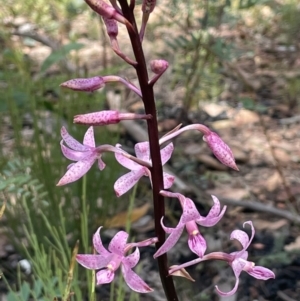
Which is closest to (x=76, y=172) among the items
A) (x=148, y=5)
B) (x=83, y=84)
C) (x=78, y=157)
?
(x=78, y=157)

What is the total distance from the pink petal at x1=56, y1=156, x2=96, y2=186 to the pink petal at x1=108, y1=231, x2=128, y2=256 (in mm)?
116

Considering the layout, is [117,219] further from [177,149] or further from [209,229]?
[177,149]

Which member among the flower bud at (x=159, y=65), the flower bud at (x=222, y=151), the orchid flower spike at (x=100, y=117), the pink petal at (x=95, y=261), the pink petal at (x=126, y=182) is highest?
the flower bud at (x=159, y=65)

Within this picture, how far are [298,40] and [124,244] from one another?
3335 mm

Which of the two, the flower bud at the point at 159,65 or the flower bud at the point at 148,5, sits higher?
the flower bud at the point at 148,5

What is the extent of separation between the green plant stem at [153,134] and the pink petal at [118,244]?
0.20 feet

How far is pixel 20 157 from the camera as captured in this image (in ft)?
6.72

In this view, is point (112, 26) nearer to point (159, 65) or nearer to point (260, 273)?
point (159, 65)

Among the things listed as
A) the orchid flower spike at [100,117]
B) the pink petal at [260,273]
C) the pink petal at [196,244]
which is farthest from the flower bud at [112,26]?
the pink petal at [260,273]

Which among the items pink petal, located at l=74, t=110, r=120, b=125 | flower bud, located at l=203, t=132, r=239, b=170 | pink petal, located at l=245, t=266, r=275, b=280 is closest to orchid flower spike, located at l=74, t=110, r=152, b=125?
pink petal, located at l=74, t=110, r=120, b=125

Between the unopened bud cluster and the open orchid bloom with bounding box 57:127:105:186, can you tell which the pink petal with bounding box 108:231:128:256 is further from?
the open orchid bloom with bounding box 57:127:105:186

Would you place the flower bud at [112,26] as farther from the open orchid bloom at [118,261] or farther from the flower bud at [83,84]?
the open orchid bloom at [118,261]

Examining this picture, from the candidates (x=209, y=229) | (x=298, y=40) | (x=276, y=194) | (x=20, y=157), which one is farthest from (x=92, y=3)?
(x=298, y=40)

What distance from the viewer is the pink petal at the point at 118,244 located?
0.97 metres
